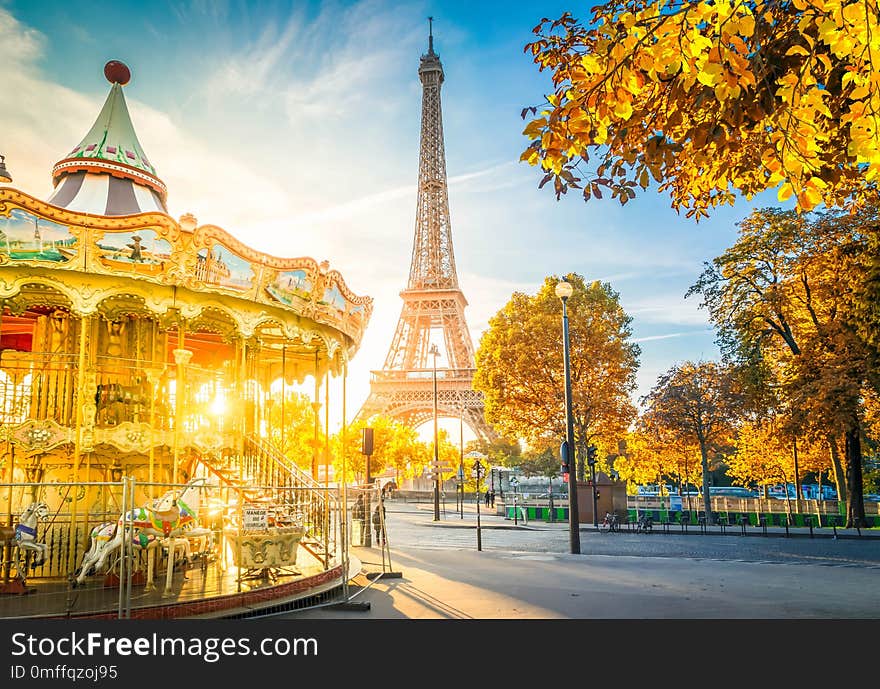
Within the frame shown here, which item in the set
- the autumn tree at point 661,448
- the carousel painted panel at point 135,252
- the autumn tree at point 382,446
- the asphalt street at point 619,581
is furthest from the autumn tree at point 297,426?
the carousel painted panel at point 135,252

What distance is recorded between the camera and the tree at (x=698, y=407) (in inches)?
1200

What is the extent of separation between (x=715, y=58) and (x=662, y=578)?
35.7ft

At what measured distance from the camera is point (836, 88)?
4574 millimetres

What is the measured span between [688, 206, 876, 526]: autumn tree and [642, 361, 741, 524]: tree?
8.11ft

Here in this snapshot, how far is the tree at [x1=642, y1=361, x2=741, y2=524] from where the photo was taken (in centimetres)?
3048

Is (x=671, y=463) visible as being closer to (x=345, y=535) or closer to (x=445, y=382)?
(x=445, y=382)

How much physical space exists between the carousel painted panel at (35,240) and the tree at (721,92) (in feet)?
28.4

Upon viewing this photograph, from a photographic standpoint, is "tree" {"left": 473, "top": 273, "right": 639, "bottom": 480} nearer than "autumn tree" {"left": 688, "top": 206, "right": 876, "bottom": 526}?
No

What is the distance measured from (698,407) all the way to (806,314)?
609cm

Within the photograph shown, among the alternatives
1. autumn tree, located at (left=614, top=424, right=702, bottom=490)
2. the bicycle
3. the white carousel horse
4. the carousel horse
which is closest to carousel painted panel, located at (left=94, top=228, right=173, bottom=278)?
the white carousel horse

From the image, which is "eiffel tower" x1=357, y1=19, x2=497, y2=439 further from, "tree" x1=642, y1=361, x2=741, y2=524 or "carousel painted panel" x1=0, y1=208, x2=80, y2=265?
"carousel painted panel" x1=0, y1=208, x2=80, y2=265

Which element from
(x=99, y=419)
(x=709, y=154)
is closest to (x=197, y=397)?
(x=99, y=419)

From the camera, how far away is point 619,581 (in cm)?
1166

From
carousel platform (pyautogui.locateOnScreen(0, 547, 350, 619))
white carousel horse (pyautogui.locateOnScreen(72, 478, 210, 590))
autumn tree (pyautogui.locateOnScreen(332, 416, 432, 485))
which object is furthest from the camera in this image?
autumn tree (pyautogui.locateOnScreen(332, 416, 432, 485))
